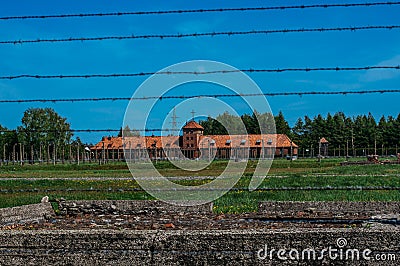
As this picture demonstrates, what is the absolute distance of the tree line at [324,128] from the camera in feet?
13.7

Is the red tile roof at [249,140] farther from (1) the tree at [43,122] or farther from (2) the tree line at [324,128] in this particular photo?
(1) the tree at [43,122]

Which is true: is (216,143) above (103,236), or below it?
above

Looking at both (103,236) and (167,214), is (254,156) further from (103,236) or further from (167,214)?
(167,214)

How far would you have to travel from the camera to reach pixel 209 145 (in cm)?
491

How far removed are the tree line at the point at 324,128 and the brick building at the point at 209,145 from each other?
82 mm

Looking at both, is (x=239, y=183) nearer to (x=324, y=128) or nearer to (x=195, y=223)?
(x=195, y=223)

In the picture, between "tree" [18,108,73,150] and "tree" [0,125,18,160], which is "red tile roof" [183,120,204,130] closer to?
"tree" [18,108,73,150]

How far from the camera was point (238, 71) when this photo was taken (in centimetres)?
414

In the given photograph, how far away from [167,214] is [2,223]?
191 cm

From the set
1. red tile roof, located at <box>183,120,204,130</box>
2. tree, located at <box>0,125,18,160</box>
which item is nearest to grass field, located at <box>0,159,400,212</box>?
tree, located at <box>0,125,18,160</box>

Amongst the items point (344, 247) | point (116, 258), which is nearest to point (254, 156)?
point (344, 247)

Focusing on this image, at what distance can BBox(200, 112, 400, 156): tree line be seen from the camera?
4.17m

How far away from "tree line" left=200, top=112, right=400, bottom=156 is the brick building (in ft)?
0.27

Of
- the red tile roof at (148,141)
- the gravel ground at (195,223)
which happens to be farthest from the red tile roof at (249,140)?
the gravel ground at (195,223)
